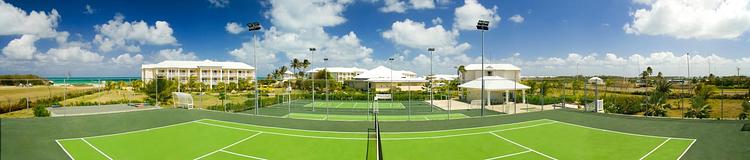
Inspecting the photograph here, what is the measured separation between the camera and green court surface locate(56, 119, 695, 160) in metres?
10.7

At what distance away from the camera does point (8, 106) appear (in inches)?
716

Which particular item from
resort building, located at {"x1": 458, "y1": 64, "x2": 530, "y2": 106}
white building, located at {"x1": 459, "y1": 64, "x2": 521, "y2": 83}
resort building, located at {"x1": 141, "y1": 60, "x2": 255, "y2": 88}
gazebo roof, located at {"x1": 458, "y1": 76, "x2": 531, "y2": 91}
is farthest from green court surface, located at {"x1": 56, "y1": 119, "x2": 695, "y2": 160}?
resort building, located at {"x1": 141, "y1": 60, "x2": 255, "y2": 88}

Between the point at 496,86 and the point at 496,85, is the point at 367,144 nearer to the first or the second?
the point at 496,86

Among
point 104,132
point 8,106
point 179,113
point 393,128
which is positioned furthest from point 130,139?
point 8,106

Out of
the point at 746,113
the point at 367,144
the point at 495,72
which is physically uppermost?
the point at 495,72

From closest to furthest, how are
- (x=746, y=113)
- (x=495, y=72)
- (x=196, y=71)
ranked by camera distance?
(x=746, y=113)
(x=495, y=72)
(x=196, y=71)

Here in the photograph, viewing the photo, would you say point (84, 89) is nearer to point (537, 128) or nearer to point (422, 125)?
point (422, 125)

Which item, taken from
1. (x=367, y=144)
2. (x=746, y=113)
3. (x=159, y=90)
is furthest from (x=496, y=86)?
(x=159, y=90)

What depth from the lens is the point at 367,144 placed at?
12.6m

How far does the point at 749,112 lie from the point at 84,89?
4058 cm

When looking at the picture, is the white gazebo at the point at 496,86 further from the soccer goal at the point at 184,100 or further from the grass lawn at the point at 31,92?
the grass lawn at the point at 31,92

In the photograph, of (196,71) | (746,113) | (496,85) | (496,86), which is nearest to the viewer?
(746,113)

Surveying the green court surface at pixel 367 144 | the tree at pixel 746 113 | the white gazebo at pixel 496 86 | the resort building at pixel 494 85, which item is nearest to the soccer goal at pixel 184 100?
the green court surface at pixel 367 144

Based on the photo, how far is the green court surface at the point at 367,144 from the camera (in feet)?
35.0
